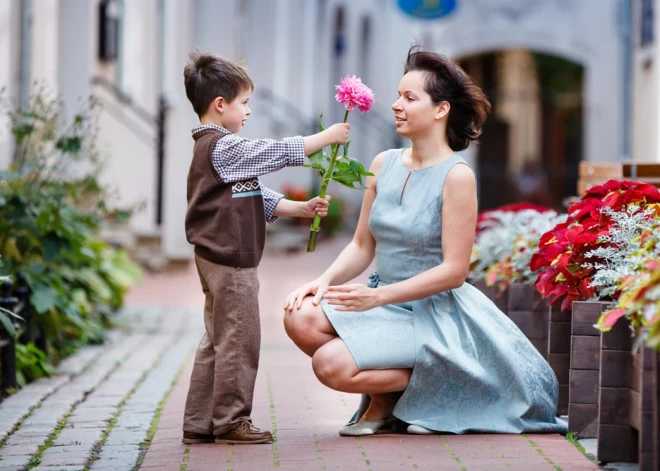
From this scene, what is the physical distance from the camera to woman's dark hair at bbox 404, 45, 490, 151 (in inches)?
171

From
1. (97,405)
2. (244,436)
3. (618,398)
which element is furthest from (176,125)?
A: (618,398)

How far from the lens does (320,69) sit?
23.6 m

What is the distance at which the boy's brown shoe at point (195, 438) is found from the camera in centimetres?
423

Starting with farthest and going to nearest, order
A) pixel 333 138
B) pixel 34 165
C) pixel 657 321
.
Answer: pixel 34 165 → pixel 333 138 → pixel 657 321

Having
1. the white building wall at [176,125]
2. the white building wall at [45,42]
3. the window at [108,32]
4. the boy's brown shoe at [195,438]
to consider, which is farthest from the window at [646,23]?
the boy's brown shoe at [195,438]

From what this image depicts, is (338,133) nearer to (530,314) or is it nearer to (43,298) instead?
(530,314)

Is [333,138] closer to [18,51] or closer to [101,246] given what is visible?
[101,246]

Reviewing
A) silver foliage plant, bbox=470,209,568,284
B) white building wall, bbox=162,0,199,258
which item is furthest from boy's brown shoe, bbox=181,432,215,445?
white building wall, bbox=162,0,199,258

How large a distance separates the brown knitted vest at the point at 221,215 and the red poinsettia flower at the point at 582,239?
1163mm

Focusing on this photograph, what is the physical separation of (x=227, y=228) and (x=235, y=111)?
445 mm

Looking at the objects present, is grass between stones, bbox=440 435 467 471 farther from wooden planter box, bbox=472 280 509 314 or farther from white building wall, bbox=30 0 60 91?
white building wall, bbox=30 0 60 91

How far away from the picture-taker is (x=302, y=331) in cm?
424

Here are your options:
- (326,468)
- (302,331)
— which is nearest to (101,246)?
(302,331)

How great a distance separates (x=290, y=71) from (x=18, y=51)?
1244 centimetres
